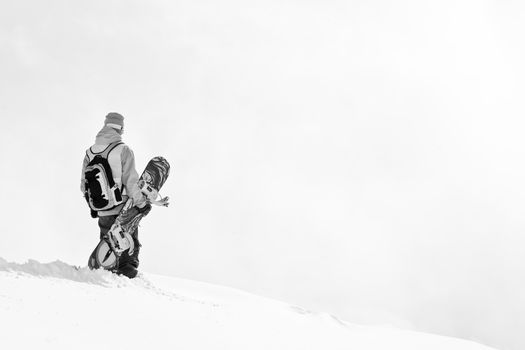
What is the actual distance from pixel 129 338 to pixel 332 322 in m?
4.69

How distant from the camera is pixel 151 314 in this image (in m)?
5.70

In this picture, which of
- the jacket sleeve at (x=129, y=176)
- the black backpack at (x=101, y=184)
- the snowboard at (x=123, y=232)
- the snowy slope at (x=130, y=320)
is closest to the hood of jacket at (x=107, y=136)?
the black backpack at (x=101, y=184)

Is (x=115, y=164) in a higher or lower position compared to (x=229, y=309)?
higher

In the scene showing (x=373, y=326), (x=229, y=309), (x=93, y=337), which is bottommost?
(x=93, y=337)

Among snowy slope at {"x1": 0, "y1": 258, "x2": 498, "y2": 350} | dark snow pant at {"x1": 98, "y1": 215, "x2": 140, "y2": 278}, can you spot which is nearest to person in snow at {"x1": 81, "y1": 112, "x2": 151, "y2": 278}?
dark snow pant at {"x1": 98, "y1": 215, "x2": 140, "y2": 278}

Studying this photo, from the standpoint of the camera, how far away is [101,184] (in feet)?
24.6

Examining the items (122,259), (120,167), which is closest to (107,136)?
(120,167)

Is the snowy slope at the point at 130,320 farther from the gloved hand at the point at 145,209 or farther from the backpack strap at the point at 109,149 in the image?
the backpack strap at the point at 109,149

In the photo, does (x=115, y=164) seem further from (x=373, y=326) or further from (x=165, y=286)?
(x=373, y=326)

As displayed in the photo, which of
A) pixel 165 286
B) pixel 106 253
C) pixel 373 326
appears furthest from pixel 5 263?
pixel 373 326

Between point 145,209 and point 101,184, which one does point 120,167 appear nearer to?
point 101,184

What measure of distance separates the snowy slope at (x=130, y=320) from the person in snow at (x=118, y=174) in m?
0.33

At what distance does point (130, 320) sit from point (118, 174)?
2.70 m

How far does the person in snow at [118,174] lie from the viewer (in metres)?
7.54
